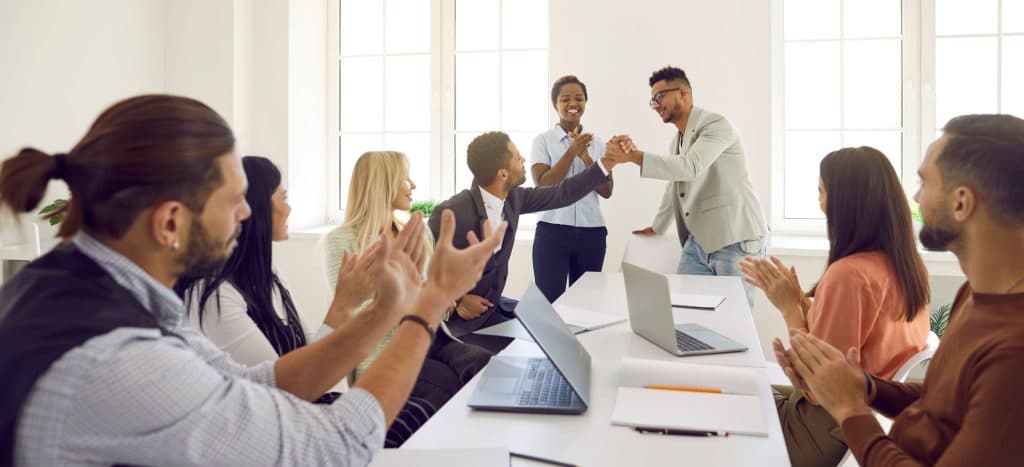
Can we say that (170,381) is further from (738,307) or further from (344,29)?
(344,29)

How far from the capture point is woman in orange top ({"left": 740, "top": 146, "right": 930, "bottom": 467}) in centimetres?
177

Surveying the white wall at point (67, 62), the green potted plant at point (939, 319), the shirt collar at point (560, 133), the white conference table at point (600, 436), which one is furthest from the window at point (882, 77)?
the white wall at point (67, 62)

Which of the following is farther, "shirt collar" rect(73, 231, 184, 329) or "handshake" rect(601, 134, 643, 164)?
"handshake" rect(601, 134, 643, 164)

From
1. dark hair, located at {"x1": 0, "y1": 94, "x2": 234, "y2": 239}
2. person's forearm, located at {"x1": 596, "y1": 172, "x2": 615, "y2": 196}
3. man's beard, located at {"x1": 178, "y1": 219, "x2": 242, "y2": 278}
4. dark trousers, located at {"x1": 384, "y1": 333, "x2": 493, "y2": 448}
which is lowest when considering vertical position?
dark trousers, located at {"x1": 384, "y1": 333, "x2": 493, "y2": 448}

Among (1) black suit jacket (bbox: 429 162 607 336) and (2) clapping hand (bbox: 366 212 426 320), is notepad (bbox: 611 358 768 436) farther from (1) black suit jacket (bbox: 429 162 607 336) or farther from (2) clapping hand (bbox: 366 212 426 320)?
(1) black suit jacket (bbox: 429 162 607 336)

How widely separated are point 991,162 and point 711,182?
237 cm

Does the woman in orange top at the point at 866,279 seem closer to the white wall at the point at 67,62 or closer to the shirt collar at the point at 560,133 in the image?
the shirt collar at the point at 560,133

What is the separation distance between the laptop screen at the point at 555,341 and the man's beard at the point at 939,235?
0.67 meters

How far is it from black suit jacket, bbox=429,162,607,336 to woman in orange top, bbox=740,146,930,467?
1.33 meters

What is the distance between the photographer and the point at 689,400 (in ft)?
4.86

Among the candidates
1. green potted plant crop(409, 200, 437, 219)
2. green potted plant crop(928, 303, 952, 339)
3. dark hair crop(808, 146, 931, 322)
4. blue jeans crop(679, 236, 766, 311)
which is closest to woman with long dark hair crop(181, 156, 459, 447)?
dark hair crop(808, 146, 931, 322)

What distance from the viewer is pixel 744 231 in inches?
135

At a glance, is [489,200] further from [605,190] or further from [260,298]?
[260,298]

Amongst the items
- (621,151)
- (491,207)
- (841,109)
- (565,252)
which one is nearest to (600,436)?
(491,207)
